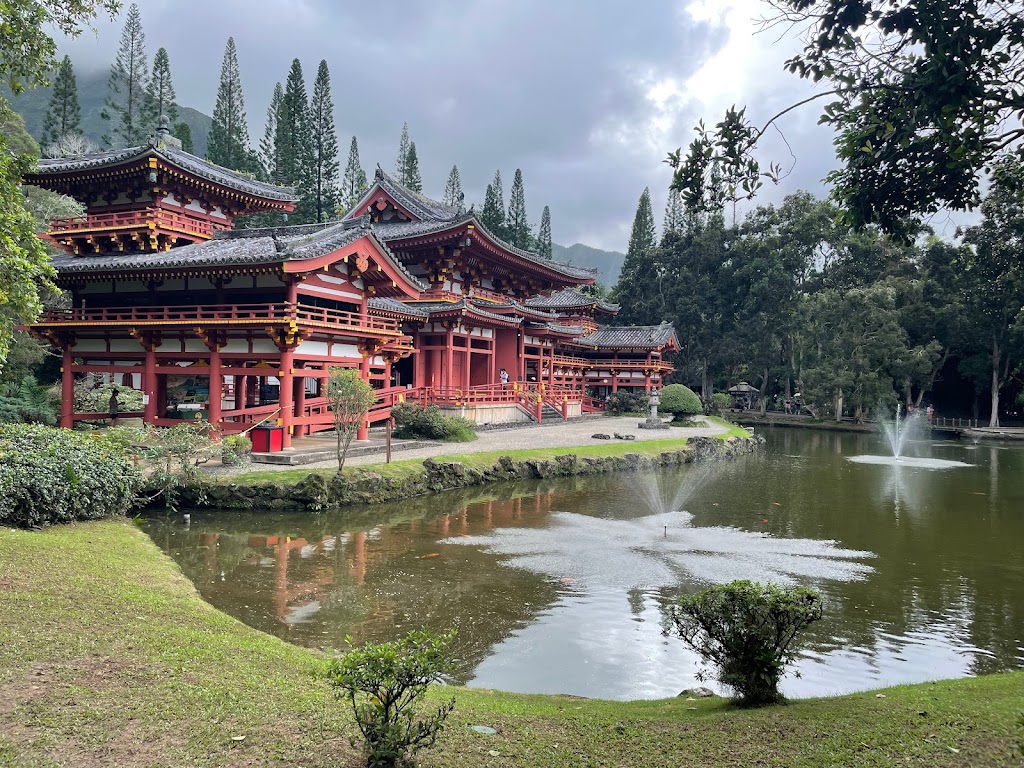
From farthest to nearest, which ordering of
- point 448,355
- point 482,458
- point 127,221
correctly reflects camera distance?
1. point 448,355
2. point 127,221
3. point 482,458

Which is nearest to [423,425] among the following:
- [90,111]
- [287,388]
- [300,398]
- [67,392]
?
[300,398]

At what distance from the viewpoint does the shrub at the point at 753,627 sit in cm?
577

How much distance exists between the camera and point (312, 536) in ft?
45.1

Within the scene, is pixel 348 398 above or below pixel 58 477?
above

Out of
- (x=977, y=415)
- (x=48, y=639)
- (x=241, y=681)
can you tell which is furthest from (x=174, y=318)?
(x=977, y=415)

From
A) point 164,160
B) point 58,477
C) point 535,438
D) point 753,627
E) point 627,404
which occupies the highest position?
point 164,160

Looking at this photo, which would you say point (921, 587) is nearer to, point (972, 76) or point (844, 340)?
point (972, 76)

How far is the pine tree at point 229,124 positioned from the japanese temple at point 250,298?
24.4 m

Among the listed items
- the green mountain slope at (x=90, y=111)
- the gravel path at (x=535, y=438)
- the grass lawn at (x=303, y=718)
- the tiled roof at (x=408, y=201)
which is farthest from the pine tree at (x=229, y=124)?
the green mountain slope at (x=90, y=111)

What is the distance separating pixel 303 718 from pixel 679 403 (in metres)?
36.4

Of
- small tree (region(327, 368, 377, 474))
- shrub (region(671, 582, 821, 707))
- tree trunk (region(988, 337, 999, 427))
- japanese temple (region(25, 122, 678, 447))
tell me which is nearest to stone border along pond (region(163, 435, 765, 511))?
small tree (region(327, 368, 377, 474))

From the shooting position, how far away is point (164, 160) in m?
22.9

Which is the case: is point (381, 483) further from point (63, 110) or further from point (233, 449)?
point (63, 110)

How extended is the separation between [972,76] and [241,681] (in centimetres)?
812
